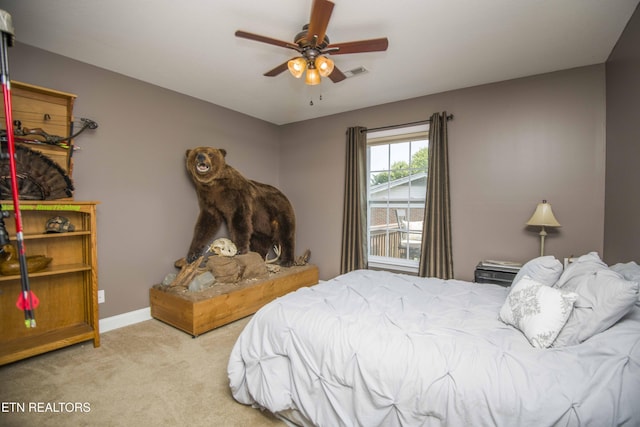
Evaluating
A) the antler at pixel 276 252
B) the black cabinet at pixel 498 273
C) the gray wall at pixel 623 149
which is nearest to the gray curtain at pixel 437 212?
the black cabinet at pixel 498 273

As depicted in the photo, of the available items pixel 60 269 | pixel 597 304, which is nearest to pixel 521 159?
pixel 597 304

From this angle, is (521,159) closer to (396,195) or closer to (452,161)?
(452,161)

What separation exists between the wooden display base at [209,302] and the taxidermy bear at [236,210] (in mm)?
517

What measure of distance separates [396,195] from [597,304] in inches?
104

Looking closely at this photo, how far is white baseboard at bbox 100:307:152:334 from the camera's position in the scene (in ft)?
9.18

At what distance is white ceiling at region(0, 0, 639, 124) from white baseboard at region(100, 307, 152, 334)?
2.41m

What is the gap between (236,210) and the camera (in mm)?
3604

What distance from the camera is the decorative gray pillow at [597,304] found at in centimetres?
123

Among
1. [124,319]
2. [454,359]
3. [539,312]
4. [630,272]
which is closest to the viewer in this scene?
[454,359]

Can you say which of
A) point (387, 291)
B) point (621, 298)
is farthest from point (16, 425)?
point (621, 298)

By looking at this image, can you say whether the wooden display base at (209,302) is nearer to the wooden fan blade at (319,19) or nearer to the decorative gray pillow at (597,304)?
the wooden fan blade at (319,19)

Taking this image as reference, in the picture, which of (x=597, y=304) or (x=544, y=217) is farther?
(x=544, y=217)

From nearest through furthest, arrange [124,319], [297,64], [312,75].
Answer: [297,64], [312,75], [124,319]

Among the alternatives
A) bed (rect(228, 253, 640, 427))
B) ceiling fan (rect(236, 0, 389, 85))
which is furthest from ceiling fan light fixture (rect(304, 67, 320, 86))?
bed (rect(228, 253, 640, 427))
